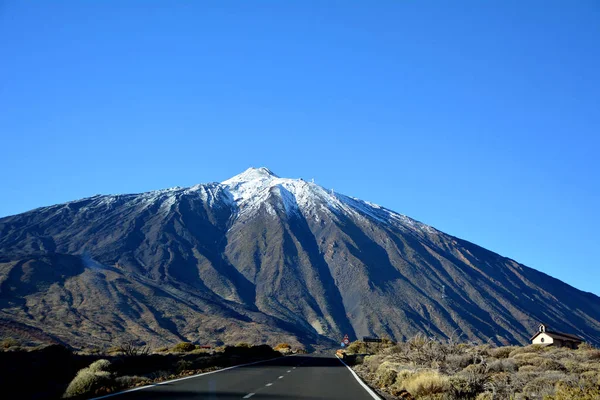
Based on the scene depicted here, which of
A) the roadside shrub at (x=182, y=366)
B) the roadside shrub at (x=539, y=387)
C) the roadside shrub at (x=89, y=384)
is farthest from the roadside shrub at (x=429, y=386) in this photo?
the roadside shrub at (x=182, y=366)

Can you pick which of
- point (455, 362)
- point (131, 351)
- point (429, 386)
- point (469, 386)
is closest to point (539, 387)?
point (469, 386)

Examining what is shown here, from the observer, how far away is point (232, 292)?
154 m

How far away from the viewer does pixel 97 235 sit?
185 m

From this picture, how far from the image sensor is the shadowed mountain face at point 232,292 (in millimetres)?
100750

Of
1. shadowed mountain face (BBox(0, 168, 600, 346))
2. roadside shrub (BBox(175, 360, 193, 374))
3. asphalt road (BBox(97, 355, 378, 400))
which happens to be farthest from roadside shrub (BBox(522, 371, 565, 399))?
shadowed mountain face (BBox(0, 168, 600, 346))

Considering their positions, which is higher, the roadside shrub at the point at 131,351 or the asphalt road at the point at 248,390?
the roadside shrub at the point at 131,351

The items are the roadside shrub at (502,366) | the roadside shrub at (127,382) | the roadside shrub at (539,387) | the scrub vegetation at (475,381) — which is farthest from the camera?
the roadside shrub at (502,366)

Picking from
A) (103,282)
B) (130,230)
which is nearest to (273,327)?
(103,282)

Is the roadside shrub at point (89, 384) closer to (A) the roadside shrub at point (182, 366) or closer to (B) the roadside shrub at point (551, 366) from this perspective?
(A) the roadside shrub at point (182, 366)

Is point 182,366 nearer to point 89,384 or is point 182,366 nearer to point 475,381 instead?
point 89,384

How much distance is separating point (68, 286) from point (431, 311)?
→ 90.0m

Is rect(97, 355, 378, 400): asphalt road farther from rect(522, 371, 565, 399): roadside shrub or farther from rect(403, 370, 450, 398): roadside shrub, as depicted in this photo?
rect(522, 371, 565, 399): roadside shrub

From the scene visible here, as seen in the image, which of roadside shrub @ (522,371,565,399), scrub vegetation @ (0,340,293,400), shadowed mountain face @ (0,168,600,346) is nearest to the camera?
roadside shrub @ (522,371,565,399)

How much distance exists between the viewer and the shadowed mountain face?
101 metres
